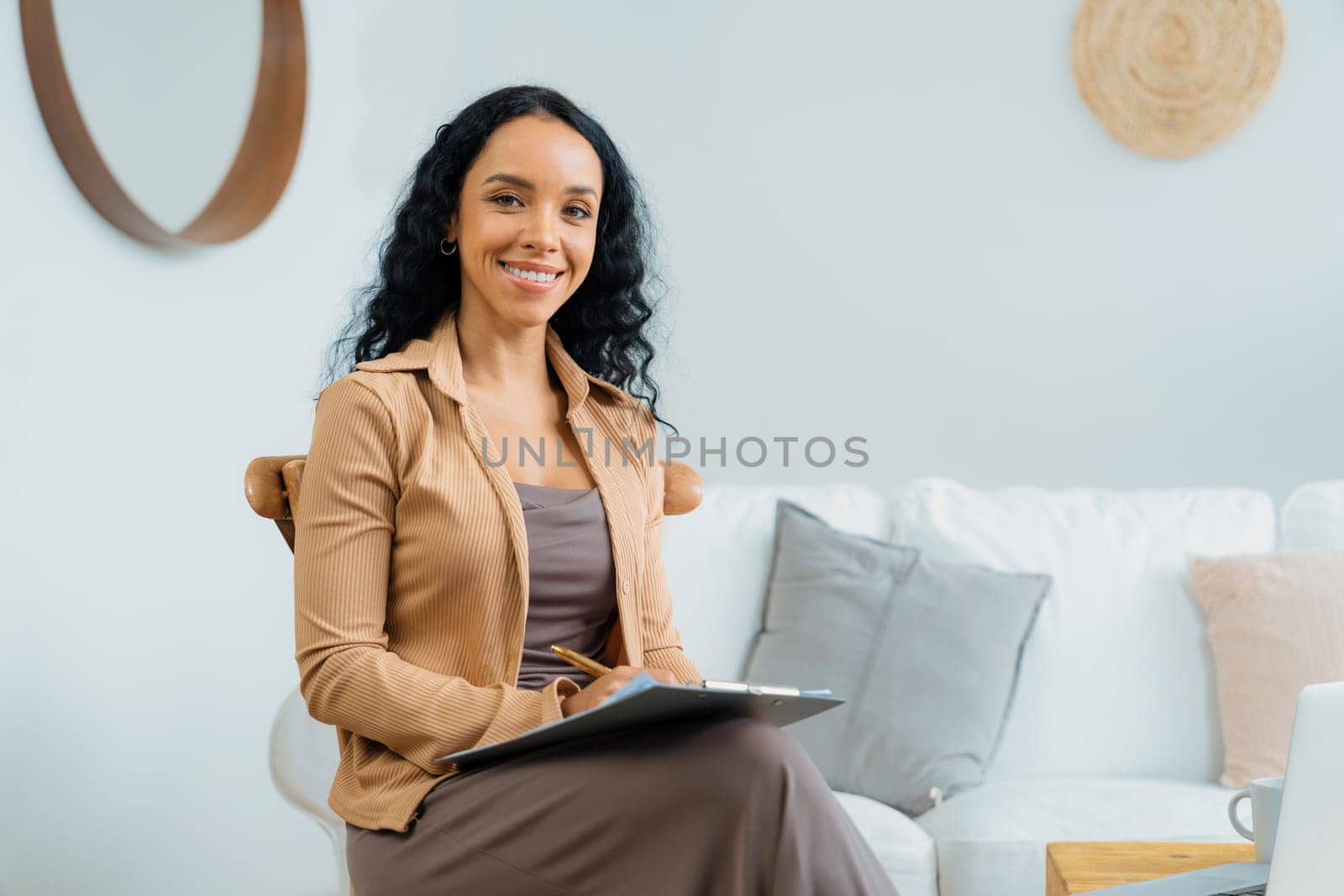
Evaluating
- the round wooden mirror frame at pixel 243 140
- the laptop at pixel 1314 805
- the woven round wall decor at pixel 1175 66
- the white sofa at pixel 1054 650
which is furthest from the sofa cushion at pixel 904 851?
the woven round wall decor at pixel 1175 66

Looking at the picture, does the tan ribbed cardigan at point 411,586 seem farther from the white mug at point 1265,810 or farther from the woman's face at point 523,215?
the white mug at point 1265,810

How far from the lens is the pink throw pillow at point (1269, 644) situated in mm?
2014

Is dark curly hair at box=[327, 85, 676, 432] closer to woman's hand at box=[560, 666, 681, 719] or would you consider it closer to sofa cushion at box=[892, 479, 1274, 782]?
woman's hand at box=[560, 666, 681, 719]

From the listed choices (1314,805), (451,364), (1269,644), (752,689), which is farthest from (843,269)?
(1314,805)

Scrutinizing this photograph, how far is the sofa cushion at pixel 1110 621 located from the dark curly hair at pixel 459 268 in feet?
2.81

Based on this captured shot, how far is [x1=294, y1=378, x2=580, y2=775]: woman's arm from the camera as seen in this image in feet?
4.16

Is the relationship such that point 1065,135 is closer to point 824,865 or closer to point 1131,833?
point 1131,833

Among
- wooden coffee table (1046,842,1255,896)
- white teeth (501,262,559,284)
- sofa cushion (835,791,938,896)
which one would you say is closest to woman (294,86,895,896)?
white teeth (501,262,559,284)

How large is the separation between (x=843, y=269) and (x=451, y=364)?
1.58 m

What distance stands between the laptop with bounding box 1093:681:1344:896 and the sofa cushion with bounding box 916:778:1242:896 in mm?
984

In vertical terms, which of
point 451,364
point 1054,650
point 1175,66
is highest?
point 1175,66

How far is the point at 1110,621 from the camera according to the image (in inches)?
87.0

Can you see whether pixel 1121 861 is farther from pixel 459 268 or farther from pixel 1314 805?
Result: pixel 459 268

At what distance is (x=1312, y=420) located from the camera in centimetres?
271
